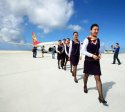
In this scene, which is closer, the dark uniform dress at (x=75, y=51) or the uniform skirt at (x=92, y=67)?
the uniform skirt at (x=92, y=67)

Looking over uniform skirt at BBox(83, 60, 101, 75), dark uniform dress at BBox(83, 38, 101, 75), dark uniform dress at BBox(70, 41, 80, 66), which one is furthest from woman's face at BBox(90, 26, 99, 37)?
dark uniform dress at BBox(70, 41, 80, 66)

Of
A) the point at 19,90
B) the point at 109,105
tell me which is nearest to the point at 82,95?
the point at 109,105

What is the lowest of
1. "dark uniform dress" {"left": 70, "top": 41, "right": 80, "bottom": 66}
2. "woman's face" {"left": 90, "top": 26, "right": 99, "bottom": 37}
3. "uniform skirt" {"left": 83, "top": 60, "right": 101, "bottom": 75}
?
"uniform skirt" {"left": 83, "top": 60, "right": 101, "bottom": 75}

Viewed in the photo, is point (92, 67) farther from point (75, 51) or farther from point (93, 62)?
point (75, 51)

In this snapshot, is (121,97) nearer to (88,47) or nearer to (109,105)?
(109,105)

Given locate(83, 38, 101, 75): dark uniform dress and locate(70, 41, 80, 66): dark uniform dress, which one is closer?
locate(83, 38, 101, 75): dark uniform dress

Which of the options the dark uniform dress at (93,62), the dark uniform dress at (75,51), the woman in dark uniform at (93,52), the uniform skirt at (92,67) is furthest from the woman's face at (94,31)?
the dark uniform dress at (75,51)

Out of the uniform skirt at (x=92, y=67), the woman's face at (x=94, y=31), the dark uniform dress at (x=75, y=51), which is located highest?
the woman's face at (x=94, y=31)

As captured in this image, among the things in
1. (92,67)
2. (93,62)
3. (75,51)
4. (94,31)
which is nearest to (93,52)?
(93,62)

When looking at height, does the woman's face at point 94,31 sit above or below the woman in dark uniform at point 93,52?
above

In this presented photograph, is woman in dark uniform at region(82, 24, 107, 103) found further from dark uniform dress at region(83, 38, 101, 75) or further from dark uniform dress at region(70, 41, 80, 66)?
dark uniform dress at region(70, 41, 80, 66)

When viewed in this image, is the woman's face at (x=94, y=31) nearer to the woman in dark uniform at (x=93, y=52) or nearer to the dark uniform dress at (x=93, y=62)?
the woman in dark uniform at (x=93, y=52)

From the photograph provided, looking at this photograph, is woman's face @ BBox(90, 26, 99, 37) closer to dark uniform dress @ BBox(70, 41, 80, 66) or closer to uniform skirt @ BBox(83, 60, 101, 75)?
uniform skirt @ BBox(83, 60, 101, 75)

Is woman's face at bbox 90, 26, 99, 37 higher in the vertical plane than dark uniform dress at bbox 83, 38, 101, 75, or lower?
higher
